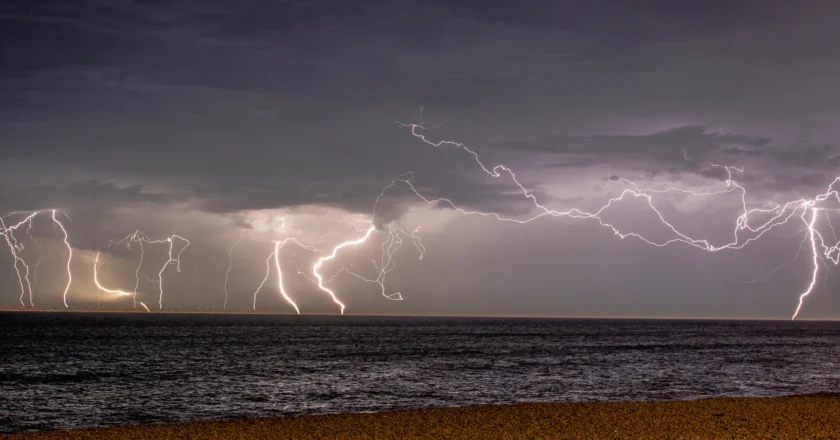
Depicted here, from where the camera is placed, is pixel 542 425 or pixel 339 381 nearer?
pixel 542 425

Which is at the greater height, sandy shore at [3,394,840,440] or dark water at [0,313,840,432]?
sandy shore at [3,394,840,440]

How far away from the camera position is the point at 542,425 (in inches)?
697

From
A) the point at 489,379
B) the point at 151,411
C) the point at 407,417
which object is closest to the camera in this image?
the point at 407,417

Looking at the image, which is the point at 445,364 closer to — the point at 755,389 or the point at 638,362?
the point at 638,362

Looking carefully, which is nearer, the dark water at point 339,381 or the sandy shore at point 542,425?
the sandy shore at point 542,425

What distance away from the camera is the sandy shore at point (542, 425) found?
1647 cm

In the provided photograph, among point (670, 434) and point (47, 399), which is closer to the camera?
point (670, 434)

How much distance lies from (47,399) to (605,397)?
21.7 meters

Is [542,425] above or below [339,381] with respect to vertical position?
above

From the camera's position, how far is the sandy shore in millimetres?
16469

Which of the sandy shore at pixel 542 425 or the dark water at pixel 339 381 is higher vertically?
the sandy shore at pixel 542 425

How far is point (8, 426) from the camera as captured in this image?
808 inches

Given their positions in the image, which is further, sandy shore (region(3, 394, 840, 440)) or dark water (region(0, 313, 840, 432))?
dark water (region(0, 313, 840, 432))

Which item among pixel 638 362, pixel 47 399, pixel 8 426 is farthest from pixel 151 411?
pixel 638 362
